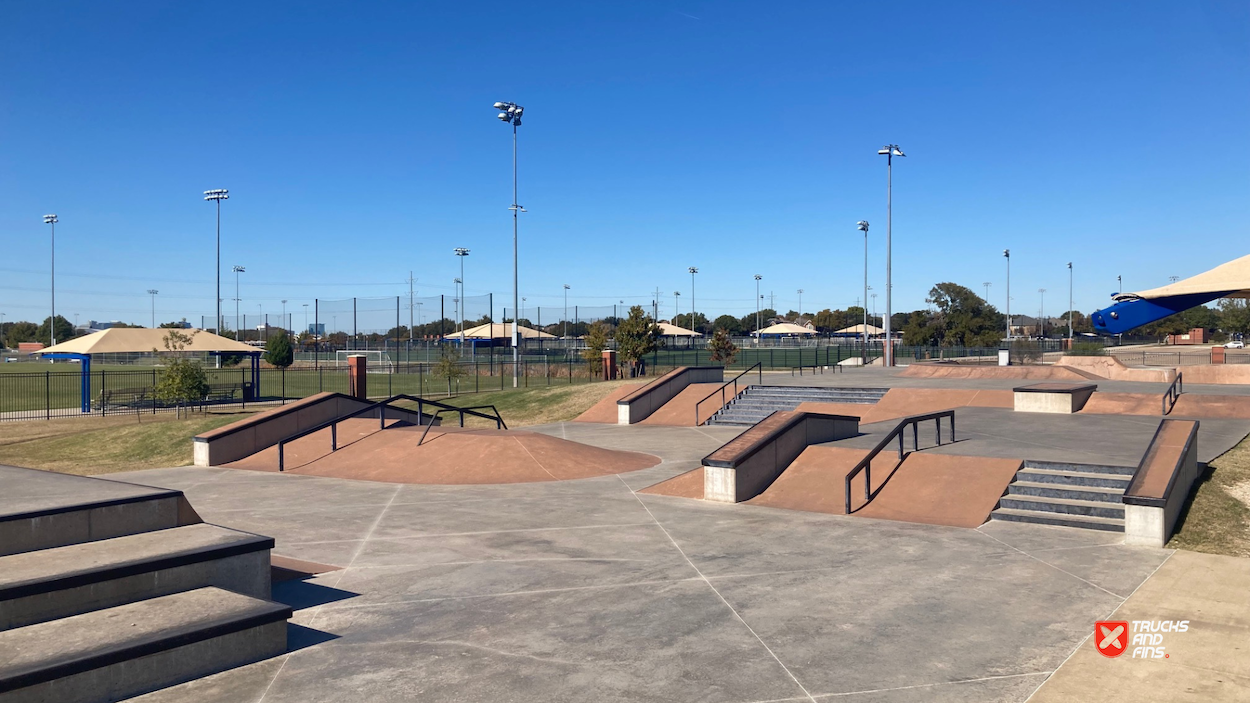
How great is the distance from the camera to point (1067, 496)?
433 inches

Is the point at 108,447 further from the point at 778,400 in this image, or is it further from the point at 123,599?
the point at 778,400

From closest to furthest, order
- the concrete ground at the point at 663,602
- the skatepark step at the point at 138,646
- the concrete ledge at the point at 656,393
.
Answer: the skatepark step at the point at 138,646 < the concrete ground at the point at 663,602 < the concrete ledge at the point at 656,393

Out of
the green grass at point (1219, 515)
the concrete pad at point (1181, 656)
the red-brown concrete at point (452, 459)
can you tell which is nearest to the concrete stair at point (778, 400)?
the red-brown concrete at point (452, 459)

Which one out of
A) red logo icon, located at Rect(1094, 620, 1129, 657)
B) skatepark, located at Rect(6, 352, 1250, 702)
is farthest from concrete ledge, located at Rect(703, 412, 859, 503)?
red logo icon, located at Rect(1094, 620, 1129, 657)

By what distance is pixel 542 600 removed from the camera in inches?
296

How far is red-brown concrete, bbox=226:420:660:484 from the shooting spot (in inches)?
580

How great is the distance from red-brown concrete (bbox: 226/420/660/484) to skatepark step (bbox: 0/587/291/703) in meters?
8.32

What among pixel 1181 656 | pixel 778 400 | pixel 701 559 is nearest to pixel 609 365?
pixel 778 400

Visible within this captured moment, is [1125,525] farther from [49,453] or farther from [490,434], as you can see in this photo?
[49,453]

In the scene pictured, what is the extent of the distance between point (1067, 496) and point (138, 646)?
10.8m

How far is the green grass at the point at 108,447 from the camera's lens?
62.2 ft

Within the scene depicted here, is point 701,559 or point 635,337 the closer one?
point 701,559

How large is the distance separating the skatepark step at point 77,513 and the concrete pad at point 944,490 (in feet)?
27.9

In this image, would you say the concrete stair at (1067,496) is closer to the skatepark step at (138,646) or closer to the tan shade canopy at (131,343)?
the skatepark step at (138,646)
